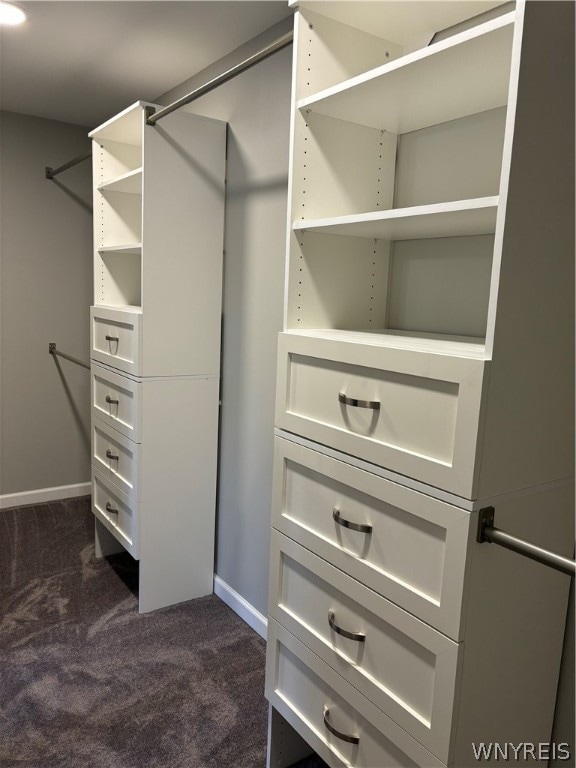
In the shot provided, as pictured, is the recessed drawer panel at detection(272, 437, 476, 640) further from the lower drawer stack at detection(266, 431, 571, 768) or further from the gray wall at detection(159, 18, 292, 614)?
the gray wall at detection(159, 18, 292, 614)

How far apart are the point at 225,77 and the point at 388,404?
1.21m

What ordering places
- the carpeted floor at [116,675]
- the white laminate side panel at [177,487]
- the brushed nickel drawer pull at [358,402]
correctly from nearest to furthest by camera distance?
the brushed nickel drawer pull at [358,402] → the carpeted floor at [116,675] → the white laminate side panel at [177,487]

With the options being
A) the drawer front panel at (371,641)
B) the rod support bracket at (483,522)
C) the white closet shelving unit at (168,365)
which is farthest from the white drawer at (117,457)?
the rod support bracket at (483,522)

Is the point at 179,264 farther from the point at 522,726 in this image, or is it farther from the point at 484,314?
the point at 522,726

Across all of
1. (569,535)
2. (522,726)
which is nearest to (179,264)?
(569,535)

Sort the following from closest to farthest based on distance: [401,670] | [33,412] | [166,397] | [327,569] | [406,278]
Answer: [401,670], [327,569], [406,278], [166,397], [33,412]

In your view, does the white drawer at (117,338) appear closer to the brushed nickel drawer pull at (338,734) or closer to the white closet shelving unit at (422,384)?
the white closet shelving unit at (422,384)

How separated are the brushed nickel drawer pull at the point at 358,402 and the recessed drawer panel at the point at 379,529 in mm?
145

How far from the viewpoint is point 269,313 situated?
2.31 m

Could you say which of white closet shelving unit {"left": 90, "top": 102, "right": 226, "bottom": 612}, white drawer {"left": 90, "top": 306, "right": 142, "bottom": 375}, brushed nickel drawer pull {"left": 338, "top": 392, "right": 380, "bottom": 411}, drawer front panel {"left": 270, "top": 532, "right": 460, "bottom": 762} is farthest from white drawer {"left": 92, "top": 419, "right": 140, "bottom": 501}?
brushed nickel drawer pull {"left": 338, "top": 392, "right": 380, "bottom": 411}

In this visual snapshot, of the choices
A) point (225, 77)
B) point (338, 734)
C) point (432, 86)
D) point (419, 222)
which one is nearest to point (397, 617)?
point (338, 734)

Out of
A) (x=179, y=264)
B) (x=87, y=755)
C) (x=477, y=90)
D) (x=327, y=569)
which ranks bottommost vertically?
(x=87, y=755)

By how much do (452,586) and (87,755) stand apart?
1371 millimetres

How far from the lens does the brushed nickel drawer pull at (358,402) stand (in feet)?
4.10
